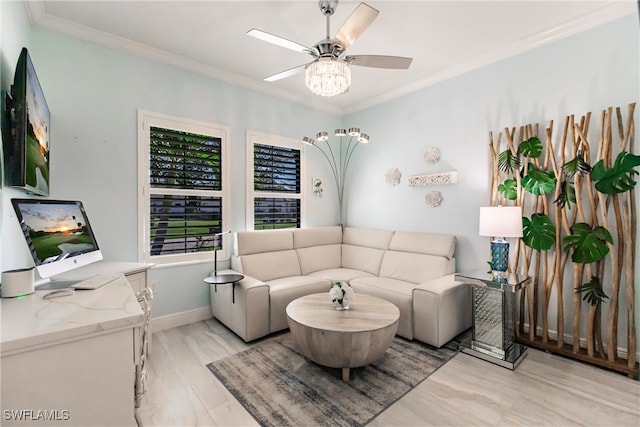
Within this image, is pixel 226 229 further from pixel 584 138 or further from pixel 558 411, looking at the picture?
pixel 584 138

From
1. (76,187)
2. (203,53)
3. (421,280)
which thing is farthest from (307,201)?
(76,187)

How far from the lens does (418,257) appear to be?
347 centimetres

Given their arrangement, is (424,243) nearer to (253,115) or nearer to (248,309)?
(248,309)

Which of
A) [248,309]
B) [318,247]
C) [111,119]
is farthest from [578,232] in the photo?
[111,119]

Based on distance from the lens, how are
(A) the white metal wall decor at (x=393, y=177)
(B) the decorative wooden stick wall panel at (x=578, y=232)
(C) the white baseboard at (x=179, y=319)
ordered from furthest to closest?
(A) the white metal wall decor at (x=393, y=177)
(C) the white baseboard at (x=179, y=319)
(B) the decorative wooden stick wall panel at (x=578, y=232)

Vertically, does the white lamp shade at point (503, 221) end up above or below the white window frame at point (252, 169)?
below

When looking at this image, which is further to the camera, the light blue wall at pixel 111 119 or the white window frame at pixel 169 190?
the white window frame at pixel 169 190

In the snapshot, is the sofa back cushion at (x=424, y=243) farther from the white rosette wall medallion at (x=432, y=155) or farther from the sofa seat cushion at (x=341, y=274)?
the white rosette wall medallion at (x=432, y=155)

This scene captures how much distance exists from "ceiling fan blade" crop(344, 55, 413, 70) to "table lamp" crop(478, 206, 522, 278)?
147 cm

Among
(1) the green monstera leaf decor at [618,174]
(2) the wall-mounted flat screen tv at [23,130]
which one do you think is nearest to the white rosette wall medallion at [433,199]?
(1) the green monstera leaf decor at [618,174]

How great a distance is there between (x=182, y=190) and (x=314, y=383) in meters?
2.39

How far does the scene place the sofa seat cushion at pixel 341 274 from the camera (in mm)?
3525

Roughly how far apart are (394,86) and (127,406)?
412cm

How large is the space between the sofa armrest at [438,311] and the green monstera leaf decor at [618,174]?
1412 millimetres
